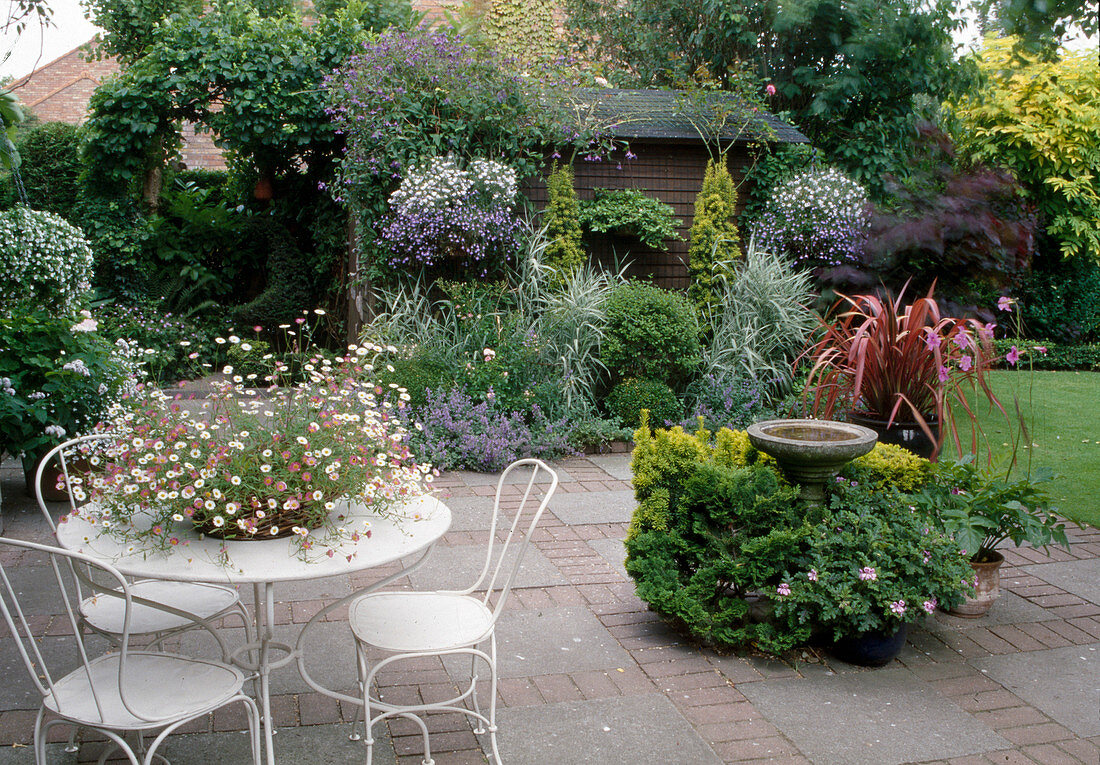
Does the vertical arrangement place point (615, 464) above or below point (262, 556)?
below

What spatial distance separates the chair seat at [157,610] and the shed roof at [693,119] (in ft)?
19.4

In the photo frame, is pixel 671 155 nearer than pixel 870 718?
No

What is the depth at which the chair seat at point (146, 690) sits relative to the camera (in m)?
2.02

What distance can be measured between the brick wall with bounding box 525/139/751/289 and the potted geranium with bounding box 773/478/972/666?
4.80 metres

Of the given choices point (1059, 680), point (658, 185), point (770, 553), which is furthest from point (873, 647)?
point (658, 185)

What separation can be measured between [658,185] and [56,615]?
605 centimetres

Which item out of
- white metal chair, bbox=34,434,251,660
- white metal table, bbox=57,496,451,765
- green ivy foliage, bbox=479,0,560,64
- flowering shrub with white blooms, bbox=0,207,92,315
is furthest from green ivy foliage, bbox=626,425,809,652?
green ivy foliage, bbox=479,0,560,64

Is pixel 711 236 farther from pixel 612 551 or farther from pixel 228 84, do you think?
pixel 228 84

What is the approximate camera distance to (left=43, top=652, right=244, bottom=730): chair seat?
6.64 feet

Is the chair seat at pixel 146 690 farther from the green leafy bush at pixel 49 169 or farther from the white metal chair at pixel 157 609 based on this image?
the green leafy bush at pixel 49 169

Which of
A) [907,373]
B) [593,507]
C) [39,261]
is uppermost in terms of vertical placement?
[39,261]

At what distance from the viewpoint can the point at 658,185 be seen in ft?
26.1

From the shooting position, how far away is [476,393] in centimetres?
618

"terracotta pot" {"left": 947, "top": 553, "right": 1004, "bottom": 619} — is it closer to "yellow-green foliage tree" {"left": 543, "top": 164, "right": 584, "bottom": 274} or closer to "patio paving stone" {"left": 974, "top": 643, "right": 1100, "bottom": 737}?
"patio paving stone" {"left": 974, "top": 643, "right": 1100, "bottom": 737}
